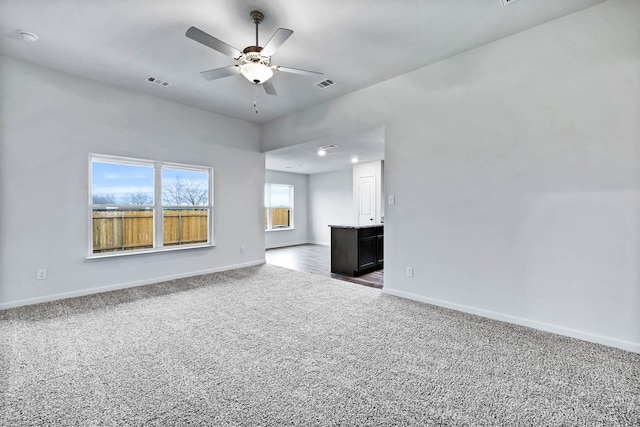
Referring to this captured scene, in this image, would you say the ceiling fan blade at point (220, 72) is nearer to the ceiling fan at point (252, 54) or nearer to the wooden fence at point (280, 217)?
the ceiling fan at point (252, 54)

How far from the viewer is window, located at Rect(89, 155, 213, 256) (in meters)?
4.08

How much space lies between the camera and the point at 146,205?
14.7ft

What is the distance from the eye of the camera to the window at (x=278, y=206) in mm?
9117

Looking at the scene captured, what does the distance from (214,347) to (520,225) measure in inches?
121

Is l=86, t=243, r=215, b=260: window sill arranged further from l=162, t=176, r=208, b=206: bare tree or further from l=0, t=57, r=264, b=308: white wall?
l=162, t=176, r=208, b=206: bare tree

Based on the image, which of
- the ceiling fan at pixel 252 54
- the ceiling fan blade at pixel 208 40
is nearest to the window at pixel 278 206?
the ceiling fan at pixel 252 54

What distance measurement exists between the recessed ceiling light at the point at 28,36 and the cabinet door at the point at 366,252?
4697 millimetres

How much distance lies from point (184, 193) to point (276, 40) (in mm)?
3438

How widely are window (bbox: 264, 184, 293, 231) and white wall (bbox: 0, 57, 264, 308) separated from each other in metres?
4.08

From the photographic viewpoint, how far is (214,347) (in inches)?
95.7

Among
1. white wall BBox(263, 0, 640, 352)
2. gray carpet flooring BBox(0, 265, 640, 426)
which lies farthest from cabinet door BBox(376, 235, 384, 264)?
gray carpet flooring BBox(0, 265, 640, 426)

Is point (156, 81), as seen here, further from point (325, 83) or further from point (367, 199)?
point (367, 199)

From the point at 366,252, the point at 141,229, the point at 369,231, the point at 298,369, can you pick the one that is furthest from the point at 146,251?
the point at 369,231

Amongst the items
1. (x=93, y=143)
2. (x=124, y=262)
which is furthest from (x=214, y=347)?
(x=93, y=143)
